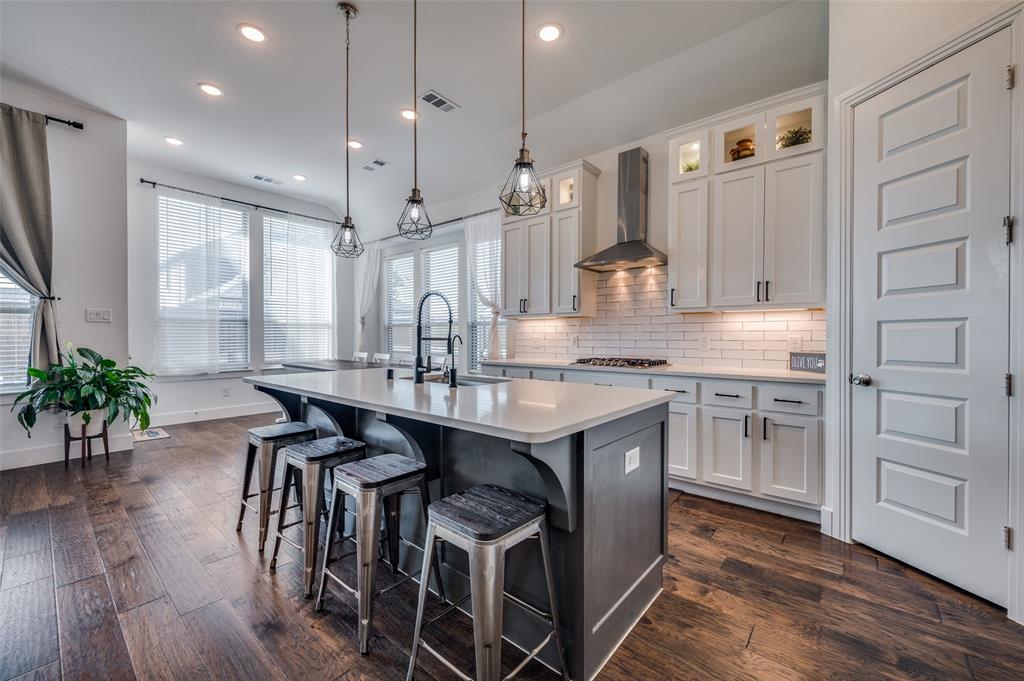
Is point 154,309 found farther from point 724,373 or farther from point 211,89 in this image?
point 724,373

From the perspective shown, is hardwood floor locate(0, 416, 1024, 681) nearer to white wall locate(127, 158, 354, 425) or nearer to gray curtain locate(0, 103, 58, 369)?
gray curtain locate(0, 103, 58, 369)

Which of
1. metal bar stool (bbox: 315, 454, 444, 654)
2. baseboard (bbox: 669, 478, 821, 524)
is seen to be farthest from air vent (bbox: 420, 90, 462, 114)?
baseboard (bbox: 669, 478, 821, 524)

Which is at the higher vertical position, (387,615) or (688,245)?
(688,245)

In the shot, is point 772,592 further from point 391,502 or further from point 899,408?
point 391,502

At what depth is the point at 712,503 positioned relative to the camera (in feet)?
9.77

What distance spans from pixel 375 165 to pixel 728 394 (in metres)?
4.59

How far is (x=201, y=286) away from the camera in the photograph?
548cm

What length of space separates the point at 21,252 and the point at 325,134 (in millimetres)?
2768

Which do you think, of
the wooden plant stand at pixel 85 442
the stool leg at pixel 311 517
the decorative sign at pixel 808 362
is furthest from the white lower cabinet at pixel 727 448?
the wooden plant stand at pixel 85 442

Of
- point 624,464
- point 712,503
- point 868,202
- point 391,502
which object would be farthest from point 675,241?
point 391,502

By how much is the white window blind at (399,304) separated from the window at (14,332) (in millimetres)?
3800

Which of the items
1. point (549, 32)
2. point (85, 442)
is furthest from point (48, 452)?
point (549, 32)

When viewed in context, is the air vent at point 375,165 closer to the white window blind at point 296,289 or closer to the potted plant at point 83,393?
the white window blind at point 296,289

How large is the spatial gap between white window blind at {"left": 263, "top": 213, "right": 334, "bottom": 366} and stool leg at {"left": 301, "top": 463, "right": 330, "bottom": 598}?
16.2 feet
